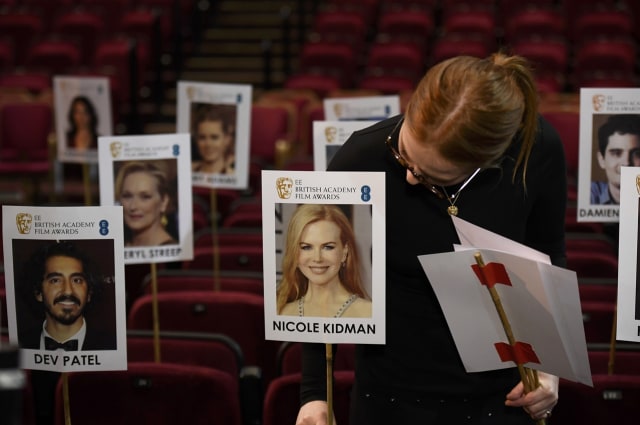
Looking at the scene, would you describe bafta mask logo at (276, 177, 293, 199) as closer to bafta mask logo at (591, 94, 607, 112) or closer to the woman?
the woman

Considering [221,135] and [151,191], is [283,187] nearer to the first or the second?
[151,191]

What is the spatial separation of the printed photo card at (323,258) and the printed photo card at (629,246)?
1.67 ft

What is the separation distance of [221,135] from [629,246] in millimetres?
2510

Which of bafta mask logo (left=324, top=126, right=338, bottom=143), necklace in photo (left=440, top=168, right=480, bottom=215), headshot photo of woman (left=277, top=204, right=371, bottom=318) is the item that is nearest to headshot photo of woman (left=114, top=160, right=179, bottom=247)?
bafta mask logo (left=324, top=126, right=338, bottom=143)

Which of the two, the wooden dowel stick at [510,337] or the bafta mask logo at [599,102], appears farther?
the bafta mask logo at [599,102]

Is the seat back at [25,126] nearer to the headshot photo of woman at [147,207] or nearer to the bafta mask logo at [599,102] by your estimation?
the headshot photo of woman at [147,207]

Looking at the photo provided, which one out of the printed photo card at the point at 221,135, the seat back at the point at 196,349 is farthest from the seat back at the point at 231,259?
the seat back at the point at 196,349

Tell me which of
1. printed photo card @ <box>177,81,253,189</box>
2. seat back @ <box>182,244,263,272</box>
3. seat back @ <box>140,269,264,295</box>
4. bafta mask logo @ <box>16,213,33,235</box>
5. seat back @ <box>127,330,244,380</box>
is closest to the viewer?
bafta mask logo @ <box>16,213,33,235</box>

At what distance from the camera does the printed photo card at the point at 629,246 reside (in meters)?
2.05

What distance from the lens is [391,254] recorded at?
196 cm

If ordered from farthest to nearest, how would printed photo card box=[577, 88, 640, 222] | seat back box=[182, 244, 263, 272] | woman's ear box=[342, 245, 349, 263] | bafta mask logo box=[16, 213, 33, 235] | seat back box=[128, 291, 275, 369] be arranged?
seat back box=[182, 244, 263, 272], seat back box=[128, 291, 275, 369], printed photo card box=[577, 88, 640, 222], bafta mask logo box=[16, 213, 33, 235], woman's ear box=[342, 245, 349, 263]

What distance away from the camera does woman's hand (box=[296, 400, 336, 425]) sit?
1.96 meters

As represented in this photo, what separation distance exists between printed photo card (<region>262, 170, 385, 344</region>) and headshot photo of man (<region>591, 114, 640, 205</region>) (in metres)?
1.30

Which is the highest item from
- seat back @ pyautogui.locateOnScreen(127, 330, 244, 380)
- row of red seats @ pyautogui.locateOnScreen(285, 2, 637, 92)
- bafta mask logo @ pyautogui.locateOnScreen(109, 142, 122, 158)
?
row of red seats @ pyautogui.locateOnScreen(285, 2, 637, 92)
